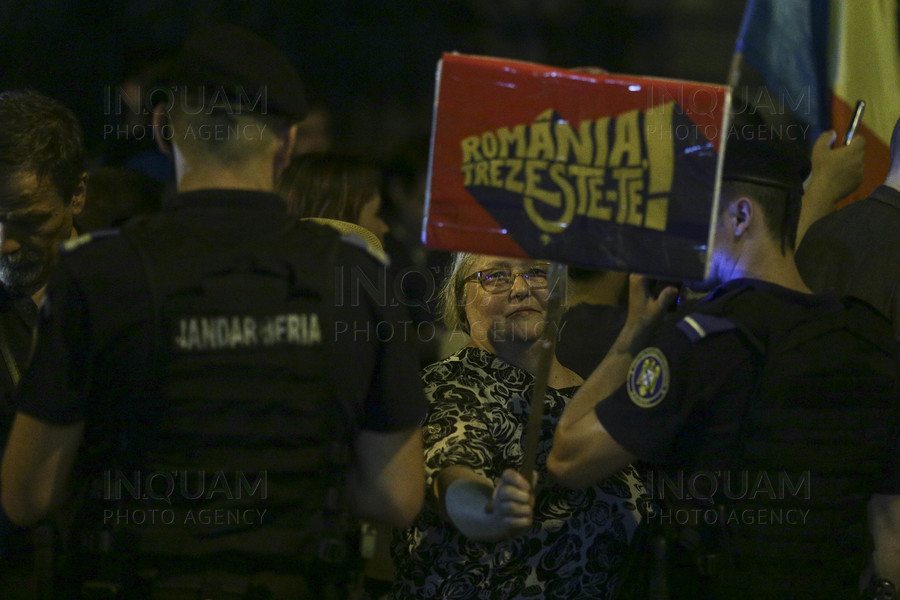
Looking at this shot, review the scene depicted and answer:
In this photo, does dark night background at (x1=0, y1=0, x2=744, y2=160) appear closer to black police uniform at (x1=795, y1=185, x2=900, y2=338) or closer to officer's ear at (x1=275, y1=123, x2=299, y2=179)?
black police uniform at (x1=795, y1=185, x2=900, y2=338)

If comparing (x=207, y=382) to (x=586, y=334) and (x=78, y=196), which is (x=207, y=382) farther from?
(x=586, y=334)

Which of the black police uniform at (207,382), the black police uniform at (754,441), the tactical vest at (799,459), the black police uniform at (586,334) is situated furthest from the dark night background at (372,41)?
the tactical vest at (799,459)

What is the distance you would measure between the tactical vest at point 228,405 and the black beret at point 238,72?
0.26 meters

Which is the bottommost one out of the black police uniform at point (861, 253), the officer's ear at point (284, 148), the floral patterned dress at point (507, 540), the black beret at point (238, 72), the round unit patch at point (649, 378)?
the floral patterned dress at point (507, 540)

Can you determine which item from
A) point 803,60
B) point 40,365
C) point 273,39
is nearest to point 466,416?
point 40,365

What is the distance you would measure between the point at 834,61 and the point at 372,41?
11.7 ft

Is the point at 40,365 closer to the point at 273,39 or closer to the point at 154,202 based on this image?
the point at 154,202

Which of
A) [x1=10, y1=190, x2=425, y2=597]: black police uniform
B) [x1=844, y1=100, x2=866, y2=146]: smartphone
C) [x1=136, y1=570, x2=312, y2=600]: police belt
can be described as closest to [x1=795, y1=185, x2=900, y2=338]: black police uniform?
[x1=844, y1=100, x2=866, y2=146]: smartphone

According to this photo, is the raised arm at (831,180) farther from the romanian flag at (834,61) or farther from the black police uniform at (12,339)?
the black police uniform at (12,339)

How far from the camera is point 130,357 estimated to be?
1905 mm

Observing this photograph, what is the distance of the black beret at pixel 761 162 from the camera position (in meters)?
2.49

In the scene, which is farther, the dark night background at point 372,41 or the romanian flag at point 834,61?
the dark night background at point 372,41

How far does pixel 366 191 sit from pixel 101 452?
2.26 metres

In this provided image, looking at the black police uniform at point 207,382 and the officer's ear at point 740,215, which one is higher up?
the officer's ear at point 740,215
